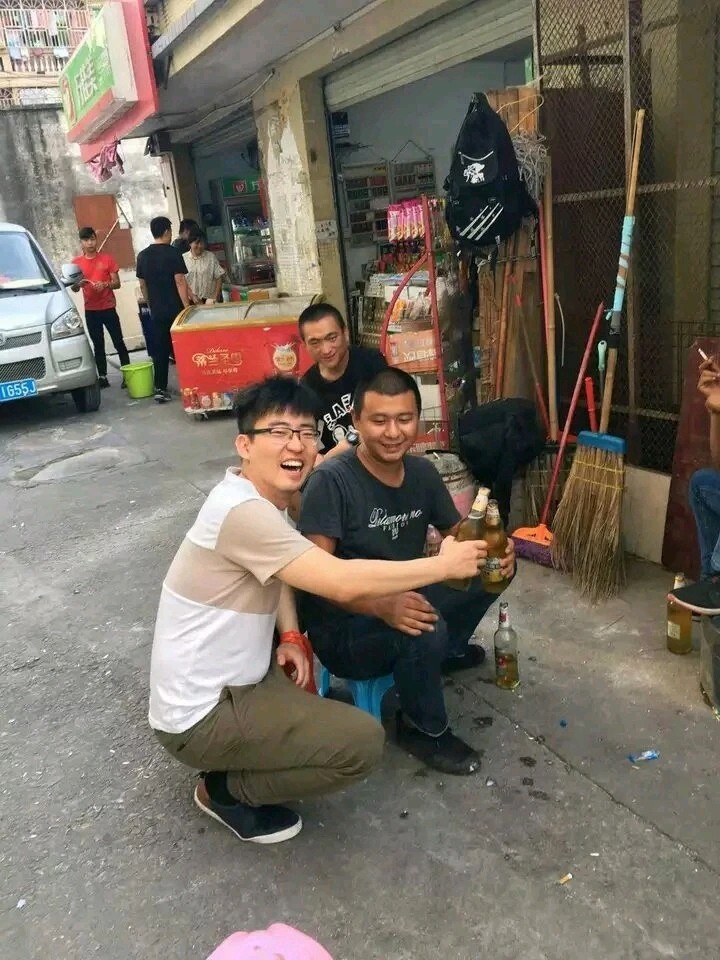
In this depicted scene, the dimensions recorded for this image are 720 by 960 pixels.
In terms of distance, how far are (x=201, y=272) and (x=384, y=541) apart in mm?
7632

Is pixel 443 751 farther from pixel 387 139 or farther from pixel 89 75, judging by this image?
pixel 89 75

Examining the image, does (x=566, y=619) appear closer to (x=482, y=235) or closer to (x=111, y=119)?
(x=482, y=235)

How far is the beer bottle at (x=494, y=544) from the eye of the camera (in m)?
2.63

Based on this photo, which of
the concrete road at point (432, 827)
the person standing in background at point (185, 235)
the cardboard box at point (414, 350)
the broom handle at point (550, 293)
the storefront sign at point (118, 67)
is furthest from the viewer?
the person standing in background at point (185, 235)

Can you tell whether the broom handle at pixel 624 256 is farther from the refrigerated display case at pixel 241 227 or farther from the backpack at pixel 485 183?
the refrigerated display case at pixel 241 227

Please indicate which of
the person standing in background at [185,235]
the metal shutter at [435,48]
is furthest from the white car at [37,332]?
the metal shutter at [435,48]

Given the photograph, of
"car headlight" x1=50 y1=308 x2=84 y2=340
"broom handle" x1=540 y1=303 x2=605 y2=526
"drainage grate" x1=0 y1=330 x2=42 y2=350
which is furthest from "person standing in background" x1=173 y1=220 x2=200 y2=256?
"broom handle" x1=540 y1=303 x2=605 y2=526

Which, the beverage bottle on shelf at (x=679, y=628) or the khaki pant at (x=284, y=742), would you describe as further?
the beverage bottle on shelf at (x=679, y=628)

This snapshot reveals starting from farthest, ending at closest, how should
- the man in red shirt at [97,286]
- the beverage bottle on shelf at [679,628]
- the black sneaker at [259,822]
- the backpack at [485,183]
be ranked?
the man in red shirt at [97,286]
the backpack at [485,183]
the beverage bottle on shelf at [679,628]
the black sneaker at [259,822]

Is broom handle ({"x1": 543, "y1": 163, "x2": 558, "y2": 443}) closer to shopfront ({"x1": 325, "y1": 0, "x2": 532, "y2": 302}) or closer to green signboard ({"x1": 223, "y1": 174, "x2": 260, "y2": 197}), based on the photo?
shopfront ({"x1": 325, "y1": 0, "x2": 532, "y2": 302})

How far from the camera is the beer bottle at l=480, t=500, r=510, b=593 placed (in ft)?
8.64

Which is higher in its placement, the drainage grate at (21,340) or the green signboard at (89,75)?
the green signboard at (89,75)

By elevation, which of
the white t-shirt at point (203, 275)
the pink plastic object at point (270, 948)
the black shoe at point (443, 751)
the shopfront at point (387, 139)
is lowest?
the black shoe at point (443, 751)

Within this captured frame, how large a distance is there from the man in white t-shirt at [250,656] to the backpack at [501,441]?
2.06m
